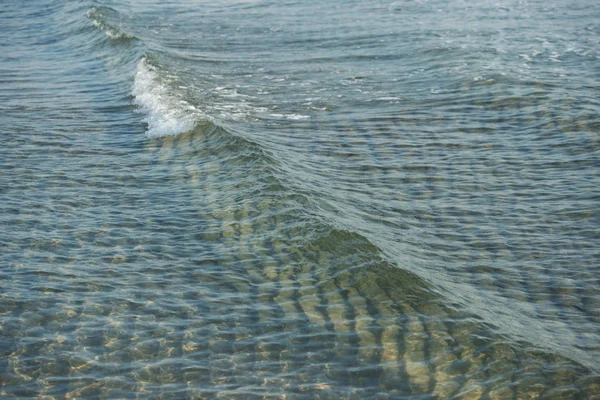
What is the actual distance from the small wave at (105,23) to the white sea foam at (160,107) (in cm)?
452

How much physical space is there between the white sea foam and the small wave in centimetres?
452

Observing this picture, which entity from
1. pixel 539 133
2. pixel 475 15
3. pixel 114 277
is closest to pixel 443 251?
pixel 114 277

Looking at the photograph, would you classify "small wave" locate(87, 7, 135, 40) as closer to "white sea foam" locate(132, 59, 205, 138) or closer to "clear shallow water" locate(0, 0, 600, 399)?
"clear shallow water" locate(0, 0, 600, 399)

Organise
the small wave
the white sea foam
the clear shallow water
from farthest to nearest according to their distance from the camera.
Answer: the small wave → the white sea foam → the clear shallow water

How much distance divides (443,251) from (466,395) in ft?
9.96

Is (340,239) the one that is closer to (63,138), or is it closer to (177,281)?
(177,281)

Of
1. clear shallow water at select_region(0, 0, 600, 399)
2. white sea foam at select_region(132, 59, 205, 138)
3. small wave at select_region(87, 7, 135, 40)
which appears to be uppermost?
small wave at select_region(87, 7, 135, 40)

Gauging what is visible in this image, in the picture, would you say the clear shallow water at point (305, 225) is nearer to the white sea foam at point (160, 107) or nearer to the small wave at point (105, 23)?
the white sea foam at point (160, 107)

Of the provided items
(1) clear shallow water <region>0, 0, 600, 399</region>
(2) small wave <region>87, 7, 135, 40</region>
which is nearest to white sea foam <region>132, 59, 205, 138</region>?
(1) clear shallow water <region>0, 0, 600, 399</region>

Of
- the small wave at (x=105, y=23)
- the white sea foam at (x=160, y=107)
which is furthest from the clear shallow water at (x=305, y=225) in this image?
the small wave at (x=105, y=23)

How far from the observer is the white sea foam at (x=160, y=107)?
1484 cm

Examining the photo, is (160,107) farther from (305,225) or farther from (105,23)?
(105,23)

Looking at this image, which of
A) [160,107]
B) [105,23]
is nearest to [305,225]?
[160,107]

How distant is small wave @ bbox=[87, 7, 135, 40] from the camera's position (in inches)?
918
